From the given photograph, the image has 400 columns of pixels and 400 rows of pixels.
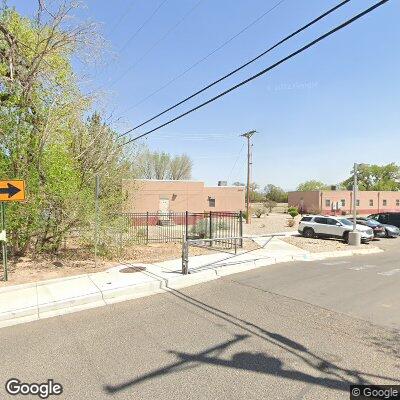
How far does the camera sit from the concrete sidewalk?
6.55 meters

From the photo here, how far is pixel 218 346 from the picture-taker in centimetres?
486

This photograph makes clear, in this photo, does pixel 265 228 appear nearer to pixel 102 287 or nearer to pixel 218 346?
pixel 102 287

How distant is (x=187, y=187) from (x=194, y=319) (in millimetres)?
28865

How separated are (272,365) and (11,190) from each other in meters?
7.20

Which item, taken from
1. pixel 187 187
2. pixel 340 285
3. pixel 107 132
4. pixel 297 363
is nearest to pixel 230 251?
pixel 340 285

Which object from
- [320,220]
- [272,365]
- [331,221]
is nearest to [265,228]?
[320,220]

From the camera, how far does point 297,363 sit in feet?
14.3

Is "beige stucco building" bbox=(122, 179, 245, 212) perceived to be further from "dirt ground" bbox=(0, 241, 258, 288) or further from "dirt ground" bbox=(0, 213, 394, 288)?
"dirt ground" bbox=(0, 241, 258, 288)

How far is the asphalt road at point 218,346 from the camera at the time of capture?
3.84 meters

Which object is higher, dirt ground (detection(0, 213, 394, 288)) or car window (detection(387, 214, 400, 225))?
car window (detection(387, 214, 400, 225))

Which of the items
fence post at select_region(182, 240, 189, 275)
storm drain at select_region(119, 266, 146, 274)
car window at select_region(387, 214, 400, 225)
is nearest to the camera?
fence post at select_region(182, 240, 189, 275)

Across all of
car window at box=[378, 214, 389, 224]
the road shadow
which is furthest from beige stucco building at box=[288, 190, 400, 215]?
the road shadow

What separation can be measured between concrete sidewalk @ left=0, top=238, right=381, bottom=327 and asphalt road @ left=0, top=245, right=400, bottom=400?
1.61 ft

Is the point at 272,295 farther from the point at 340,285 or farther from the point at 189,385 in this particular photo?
the point at 189,385
